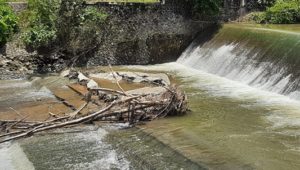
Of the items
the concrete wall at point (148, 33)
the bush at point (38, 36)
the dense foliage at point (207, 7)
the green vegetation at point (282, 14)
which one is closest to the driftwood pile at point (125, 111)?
the bush at point (38, 36)

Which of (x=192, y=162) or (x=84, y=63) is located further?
(x=84, y=63)

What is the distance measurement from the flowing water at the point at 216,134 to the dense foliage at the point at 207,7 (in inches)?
208

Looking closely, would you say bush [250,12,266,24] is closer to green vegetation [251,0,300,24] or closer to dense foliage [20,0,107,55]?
green vegetation [251,0,300,24]

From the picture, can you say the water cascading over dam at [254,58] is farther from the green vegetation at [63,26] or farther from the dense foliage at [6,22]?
the dense foliage at [6,22]

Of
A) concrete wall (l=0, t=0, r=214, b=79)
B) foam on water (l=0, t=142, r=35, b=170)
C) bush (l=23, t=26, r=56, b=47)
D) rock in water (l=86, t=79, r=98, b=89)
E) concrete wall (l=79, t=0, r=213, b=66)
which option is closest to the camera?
foam on water (l=0, t=142, r=35, b=170)

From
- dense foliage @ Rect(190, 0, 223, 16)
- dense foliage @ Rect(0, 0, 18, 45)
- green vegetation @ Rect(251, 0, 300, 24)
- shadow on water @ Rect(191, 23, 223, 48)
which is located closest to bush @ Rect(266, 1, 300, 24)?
green vegetation @ Rect(251, 0, 300, 24)

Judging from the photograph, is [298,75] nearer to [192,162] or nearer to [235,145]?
[235,145]

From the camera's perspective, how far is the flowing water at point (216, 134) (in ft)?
19.3

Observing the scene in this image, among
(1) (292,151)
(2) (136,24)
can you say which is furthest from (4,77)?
(1) (292,151)

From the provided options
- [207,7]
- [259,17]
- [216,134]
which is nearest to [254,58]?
[207,7]

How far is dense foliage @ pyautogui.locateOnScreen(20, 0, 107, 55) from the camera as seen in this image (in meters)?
14.1

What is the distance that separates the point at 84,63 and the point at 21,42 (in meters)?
2.82

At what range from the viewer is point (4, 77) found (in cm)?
1323

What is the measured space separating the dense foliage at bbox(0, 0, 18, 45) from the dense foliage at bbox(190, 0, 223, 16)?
28.2 ft
